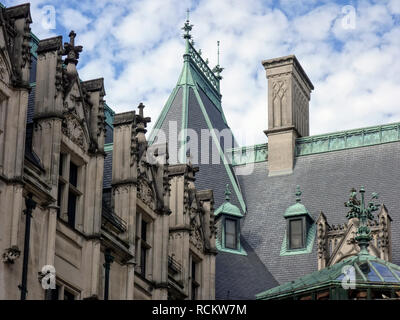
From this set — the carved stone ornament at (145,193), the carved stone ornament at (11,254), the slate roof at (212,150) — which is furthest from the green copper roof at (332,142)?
the carved stone ornament at (11,254)

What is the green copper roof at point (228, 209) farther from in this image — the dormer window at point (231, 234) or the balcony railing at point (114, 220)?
the balcony railing at point (114, 220)

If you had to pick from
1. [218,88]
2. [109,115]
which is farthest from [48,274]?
[218,88]

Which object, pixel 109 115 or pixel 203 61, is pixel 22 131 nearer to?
pixel 109 115

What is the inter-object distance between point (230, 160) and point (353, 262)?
2394cm

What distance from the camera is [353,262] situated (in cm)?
3550

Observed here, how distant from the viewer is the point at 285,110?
61.2 m

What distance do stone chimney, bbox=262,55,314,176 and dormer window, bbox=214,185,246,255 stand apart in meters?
6.42

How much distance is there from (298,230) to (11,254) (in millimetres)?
24039

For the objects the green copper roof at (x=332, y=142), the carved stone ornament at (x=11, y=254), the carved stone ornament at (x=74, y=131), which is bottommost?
the carved stone ornament at (x=11, y=254)

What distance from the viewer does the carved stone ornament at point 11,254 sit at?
30625 millimetres

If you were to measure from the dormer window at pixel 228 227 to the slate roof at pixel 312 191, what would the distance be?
4.42 feet

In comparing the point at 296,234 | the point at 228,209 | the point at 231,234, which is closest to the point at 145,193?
the point at 228,209

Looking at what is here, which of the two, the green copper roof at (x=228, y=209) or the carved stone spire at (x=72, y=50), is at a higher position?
the carved stone spire at (x=72, y=50)

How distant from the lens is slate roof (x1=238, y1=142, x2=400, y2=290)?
52.2 meters
